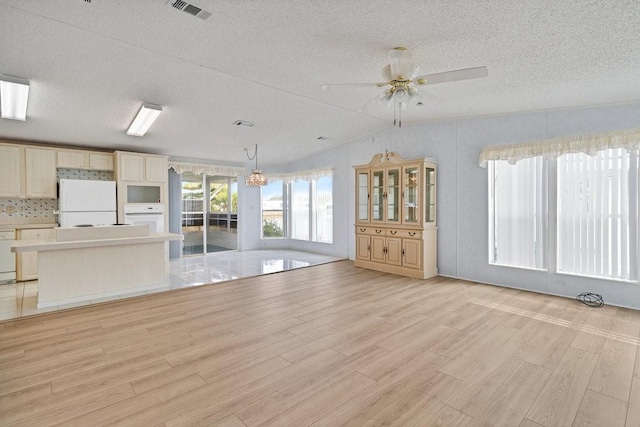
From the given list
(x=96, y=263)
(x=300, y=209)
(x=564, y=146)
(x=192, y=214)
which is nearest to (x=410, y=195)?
(x=564, y=146)

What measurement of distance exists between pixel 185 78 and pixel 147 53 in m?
0.60

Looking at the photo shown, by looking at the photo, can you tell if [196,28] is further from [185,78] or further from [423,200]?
[423,200]

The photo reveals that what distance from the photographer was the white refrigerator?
550 cm

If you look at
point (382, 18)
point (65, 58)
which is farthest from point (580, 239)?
point (65, 58)

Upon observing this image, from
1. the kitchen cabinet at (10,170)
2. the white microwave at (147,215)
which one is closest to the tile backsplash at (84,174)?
the kitchen cabinet at (10,170)

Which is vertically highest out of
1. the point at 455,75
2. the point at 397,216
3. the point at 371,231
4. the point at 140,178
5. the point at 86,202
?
the point at 455,75

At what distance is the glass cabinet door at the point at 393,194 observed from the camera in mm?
5773

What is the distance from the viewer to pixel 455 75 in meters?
2.59

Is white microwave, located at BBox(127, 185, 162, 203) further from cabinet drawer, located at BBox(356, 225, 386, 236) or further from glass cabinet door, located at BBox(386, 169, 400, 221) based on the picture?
glass cabinet door, located at BBox(386, 169, 400, 221)

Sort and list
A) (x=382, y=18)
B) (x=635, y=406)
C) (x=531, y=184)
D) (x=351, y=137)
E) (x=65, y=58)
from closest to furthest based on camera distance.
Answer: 1. (x=635, y=406)
2. (x=382, y=18)
3. (x=65, y=58)
4. (x=531, y=184)
5. (x=351, y=137)

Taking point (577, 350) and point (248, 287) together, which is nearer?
point (577, 350)

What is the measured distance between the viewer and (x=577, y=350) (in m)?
2.79

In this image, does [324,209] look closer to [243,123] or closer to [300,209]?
[300,209]

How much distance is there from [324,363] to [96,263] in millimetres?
3591
